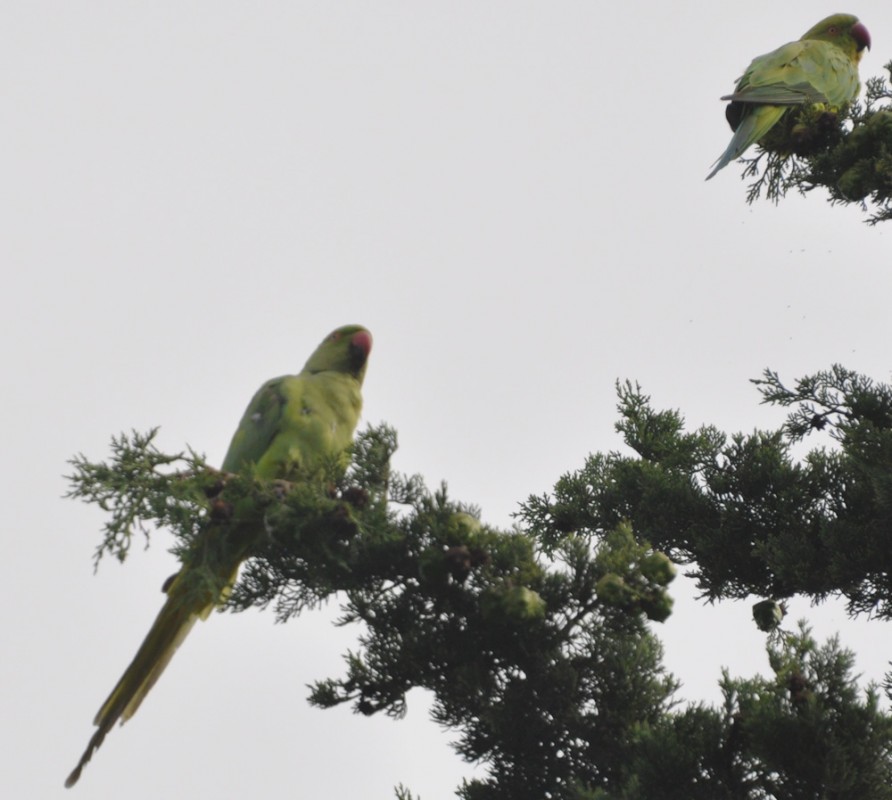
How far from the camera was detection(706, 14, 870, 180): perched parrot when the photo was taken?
4.73 meters

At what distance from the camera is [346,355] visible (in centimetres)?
485

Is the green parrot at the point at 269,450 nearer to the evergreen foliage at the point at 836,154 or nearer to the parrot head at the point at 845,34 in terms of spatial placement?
the evergreen foliage at the point at 836,154

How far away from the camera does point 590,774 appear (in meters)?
2.88

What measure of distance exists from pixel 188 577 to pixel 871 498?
2098 mm

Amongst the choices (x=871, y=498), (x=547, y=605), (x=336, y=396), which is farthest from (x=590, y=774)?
(x=336, y=396)

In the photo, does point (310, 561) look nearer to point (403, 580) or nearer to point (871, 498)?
point (403, 580)

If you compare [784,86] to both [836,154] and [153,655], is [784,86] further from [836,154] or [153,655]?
[153,655]

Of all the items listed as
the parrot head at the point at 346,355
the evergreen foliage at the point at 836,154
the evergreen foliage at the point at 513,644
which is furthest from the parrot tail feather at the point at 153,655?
the evergreen foliage at the point at 836,154

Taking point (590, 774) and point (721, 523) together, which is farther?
point (721, 523)

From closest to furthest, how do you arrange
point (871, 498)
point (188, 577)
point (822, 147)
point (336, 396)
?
1. point (188, 577)
2. point (871, 498)
3. point (822, 147)
4. point (336, 396)

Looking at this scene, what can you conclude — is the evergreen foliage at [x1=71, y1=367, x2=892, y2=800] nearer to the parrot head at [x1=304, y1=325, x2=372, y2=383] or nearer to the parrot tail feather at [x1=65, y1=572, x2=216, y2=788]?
the parrot tail feather at [x1=65, y1=572, x2=216, y2=788]

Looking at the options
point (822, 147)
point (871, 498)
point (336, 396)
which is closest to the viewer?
point (871, 498)

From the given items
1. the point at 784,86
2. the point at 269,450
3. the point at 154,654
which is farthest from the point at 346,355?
the point at 784,86

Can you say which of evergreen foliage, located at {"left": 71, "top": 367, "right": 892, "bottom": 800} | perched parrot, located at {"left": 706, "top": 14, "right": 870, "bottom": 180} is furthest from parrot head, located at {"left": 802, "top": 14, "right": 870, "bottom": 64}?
evergreen foliage, located at {"left": 71, "top": 367, "right": 892, "bottom": 800}
